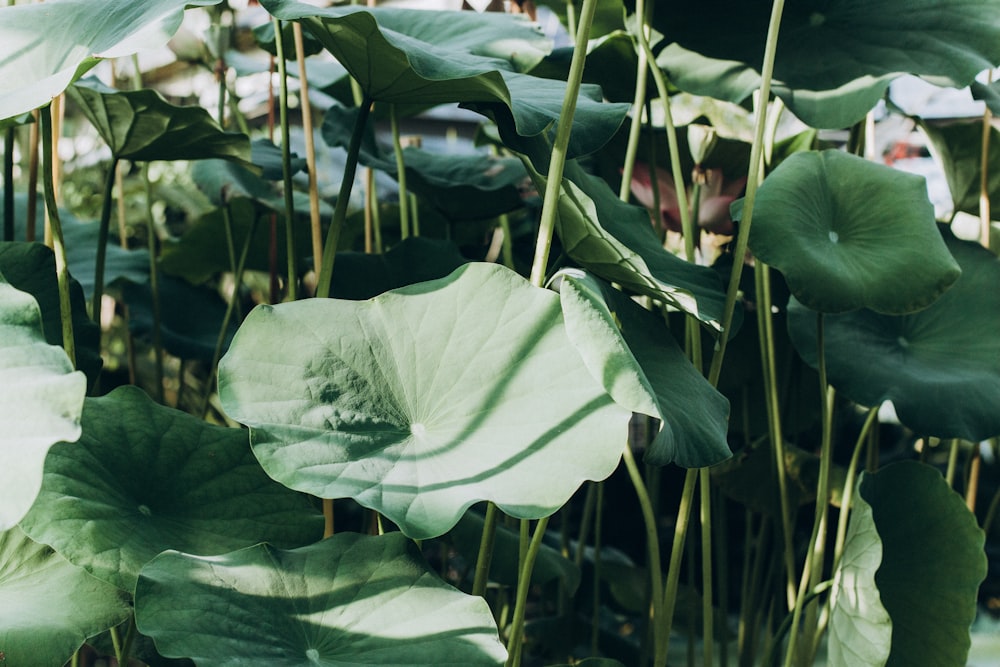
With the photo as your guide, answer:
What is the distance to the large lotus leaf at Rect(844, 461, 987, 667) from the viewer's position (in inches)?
36.6

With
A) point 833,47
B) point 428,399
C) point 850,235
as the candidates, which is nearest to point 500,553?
point 428,399

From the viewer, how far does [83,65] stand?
68 centimetres

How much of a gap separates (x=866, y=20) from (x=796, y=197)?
0.33 metres

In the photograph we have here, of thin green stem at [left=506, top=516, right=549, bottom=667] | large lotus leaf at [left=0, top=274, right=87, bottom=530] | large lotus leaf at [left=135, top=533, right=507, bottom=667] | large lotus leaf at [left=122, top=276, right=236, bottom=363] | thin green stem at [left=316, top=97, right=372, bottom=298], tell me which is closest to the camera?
large lotus leaf at [left=0, top=274, right=87, bottom=530]

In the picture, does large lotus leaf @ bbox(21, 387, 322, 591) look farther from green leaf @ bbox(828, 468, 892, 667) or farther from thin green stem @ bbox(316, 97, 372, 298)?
green leaf @ bbox(828, 468, 892, 667)

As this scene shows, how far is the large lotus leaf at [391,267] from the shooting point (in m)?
1.14

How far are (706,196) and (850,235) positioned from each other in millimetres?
380

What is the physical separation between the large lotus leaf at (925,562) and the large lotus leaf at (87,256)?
1.12 meters

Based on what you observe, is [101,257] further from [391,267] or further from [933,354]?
[933,354]

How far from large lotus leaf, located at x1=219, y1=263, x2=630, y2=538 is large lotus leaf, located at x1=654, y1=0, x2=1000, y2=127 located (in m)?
0.52

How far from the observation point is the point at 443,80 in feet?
2.41

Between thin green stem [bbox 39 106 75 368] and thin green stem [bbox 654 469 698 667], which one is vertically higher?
thin green stem [bbox 39 106 75 368]

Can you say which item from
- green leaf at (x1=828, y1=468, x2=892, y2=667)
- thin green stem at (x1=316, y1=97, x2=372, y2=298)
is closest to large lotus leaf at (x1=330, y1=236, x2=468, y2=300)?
thin green stem at (x1=316, y1=97, x2=372, y2=298)

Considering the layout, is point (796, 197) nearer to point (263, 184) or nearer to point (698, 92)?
point (698, 92)
